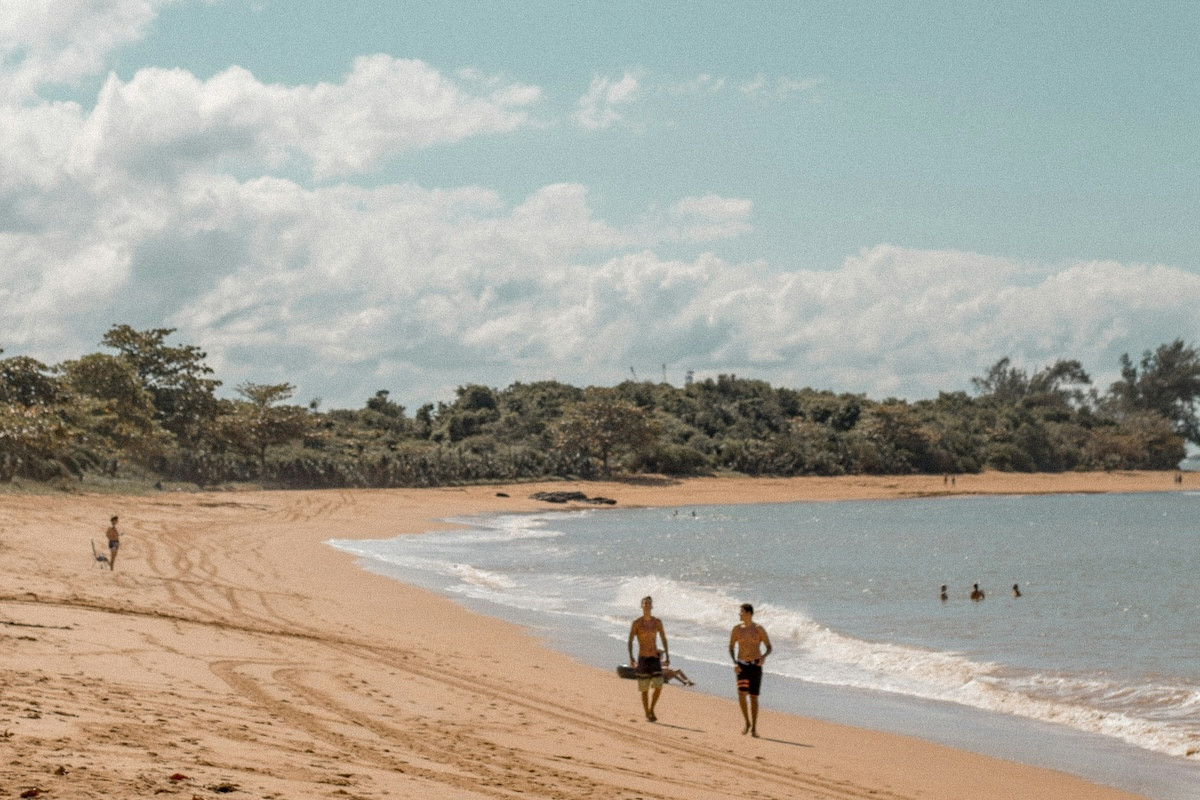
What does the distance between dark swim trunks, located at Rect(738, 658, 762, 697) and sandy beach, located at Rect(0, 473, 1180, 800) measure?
525 mm

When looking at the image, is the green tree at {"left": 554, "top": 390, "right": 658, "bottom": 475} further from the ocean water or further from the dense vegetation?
the ocean water

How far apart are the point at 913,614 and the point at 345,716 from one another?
1565cm

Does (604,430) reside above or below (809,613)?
above

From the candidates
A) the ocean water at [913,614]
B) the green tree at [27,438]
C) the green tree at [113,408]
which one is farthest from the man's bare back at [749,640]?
Answer: the green tree at [113,408]

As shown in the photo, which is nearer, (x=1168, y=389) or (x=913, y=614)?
(x=913, y=614)

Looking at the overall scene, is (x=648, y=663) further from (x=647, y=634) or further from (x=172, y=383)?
(x=172, y=383)

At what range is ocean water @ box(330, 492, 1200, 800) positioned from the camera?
1315 cm

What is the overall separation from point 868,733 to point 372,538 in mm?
29264

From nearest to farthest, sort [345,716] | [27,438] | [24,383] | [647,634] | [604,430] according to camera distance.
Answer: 1. [345,716]
2. [647,634]
3. [27,438]
4. [24,383]
5. [604,430]

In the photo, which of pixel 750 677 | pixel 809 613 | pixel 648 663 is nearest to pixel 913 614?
pixel 809 613

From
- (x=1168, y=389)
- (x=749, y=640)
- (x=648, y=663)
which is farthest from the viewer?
(x=1168, y=389)

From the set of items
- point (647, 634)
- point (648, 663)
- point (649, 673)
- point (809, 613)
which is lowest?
point (809, 613)

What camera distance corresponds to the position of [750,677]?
11.8 meters

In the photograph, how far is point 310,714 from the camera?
9.38m
